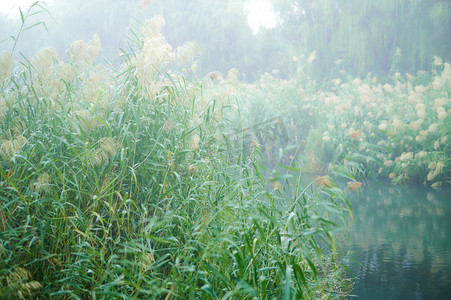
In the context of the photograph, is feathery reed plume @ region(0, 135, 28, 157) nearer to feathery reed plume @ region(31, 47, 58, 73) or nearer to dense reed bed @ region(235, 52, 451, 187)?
feathery reed plume @ region(31, 47, 58, 73)

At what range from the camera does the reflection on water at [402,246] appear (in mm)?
2156

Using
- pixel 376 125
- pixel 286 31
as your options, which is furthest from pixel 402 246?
pixel 286 31

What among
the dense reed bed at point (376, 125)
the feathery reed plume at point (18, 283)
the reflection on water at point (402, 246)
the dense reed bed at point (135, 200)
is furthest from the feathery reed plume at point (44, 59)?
the dense reed bed at point (376, 125)

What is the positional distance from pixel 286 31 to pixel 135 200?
35.7 ft

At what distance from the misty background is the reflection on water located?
Result: 13.3 ft

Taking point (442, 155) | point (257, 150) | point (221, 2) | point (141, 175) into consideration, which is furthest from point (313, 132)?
point (221, 2)

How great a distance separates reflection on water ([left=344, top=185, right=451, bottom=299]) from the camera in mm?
2156

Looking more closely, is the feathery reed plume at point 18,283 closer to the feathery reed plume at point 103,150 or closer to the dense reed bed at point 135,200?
the dense reed bed at point 135,200

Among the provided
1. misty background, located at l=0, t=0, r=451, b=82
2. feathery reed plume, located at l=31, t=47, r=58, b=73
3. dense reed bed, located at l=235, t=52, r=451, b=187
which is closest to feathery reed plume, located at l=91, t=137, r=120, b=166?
feathery reed plume, located at l=31, t=47, r=58, b=73

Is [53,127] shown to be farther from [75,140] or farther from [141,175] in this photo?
[141,175]

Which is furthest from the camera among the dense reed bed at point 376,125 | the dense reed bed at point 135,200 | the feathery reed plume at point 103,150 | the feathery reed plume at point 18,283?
the dense reed bed at point 376,125

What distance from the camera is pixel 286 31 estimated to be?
39.2 ft

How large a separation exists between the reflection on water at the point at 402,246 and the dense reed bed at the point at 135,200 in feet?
0.90

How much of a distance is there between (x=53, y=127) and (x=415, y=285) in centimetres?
197
